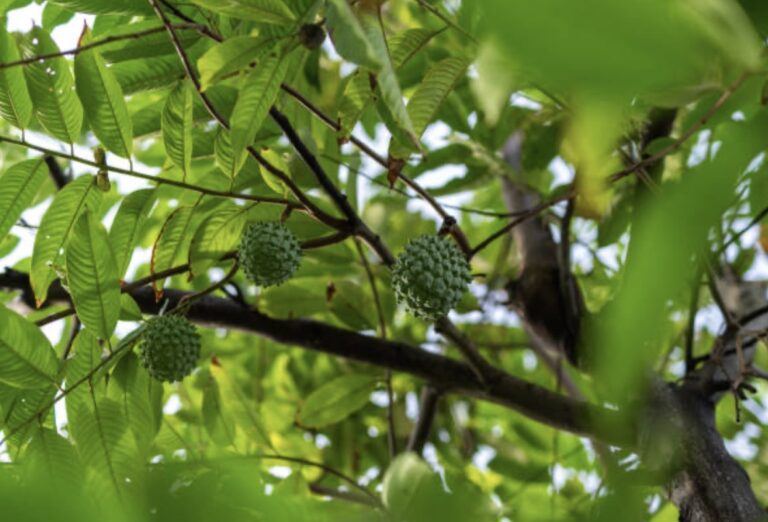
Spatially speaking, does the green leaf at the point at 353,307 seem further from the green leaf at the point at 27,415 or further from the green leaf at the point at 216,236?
the green leaf at the point at 27,415

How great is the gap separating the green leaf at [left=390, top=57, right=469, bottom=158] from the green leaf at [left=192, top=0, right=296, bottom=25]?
0.76 feet

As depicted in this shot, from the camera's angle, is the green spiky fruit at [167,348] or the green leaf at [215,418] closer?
the green spiky fruit at [167,348]

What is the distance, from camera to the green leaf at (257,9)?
947 mm

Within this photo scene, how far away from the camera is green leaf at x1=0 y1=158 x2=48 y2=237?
1264 millimetres

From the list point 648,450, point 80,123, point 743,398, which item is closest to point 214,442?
point 80,123

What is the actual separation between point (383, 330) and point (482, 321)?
76 cm

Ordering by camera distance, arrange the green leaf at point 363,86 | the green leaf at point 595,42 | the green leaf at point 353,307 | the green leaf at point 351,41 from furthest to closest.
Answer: the green leaf at point 353,307, the green leaf at point 363,86, the green leaf at point 351,41, the green leaf at point 595,42

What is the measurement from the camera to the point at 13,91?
47.0 inches

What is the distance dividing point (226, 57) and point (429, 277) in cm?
52

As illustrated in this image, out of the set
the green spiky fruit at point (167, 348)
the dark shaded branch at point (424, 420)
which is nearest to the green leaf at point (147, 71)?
the green spiky fruit at point (167, 348)

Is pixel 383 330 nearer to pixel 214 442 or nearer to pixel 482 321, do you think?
pixel 214 442

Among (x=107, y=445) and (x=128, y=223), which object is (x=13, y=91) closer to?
(x=128, y=223)

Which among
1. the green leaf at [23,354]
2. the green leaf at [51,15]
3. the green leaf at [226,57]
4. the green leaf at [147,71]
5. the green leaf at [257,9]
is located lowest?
the green leaf at [23,354]

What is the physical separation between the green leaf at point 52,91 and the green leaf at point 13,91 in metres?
0.02
